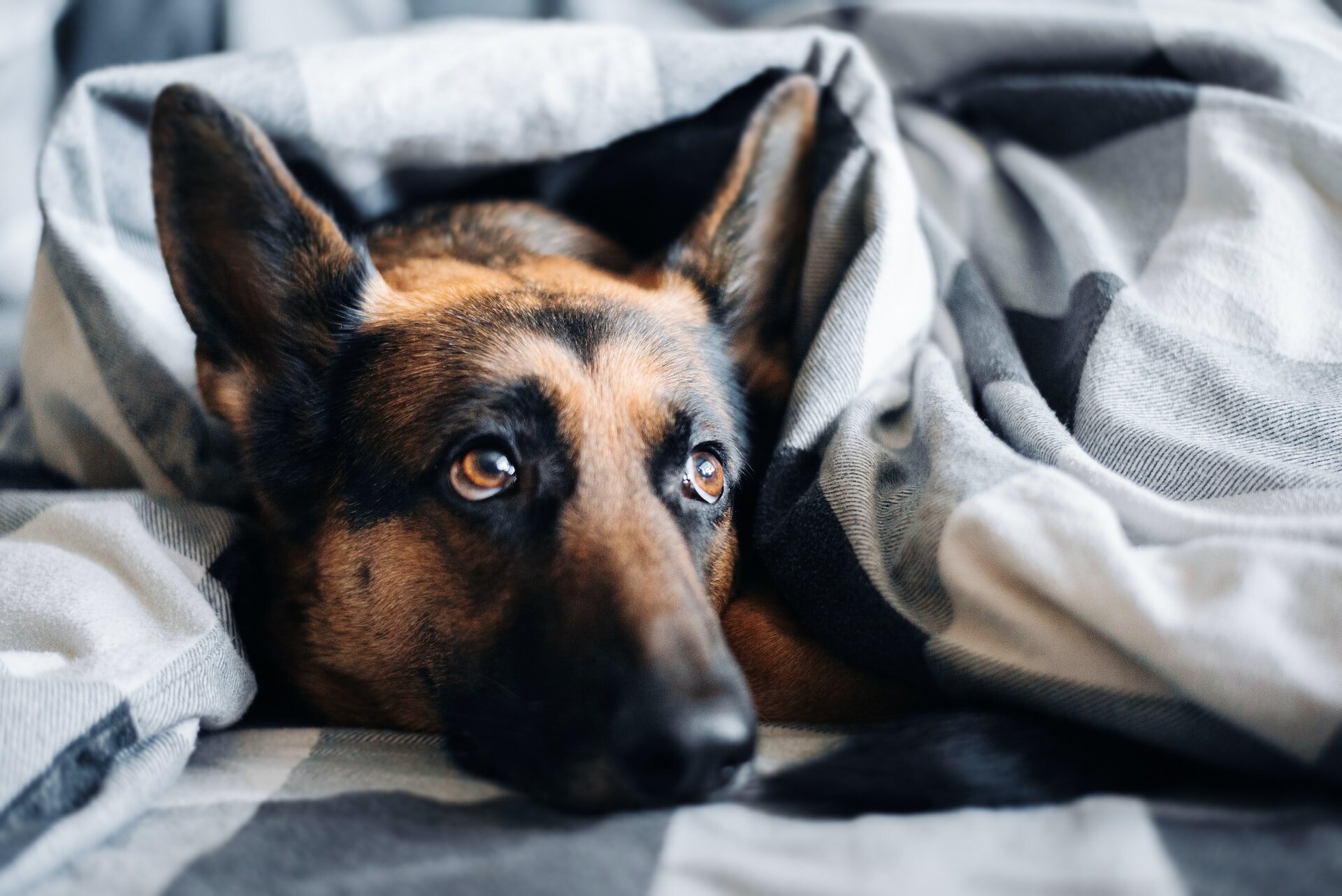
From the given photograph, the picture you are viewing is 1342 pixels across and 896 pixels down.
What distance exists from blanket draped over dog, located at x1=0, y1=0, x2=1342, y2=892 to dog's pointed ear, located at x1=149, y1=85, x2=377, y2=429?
6.1 inches

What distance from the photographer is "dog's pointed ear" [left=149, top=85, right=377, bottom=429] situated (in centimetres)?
136

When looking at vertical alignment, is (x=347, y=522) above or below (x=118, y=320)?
below

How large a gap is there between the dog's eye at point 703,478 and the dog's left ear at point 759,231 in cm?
28

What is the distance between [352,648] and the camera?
1.39 m

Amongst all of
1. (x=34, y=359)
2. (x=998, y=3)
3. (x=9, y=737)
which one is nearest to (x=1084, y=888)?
(x=9, y=737)

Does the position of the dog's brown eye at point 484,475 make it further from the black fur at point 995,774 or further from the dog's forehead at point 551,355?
the black fur at point 995,774

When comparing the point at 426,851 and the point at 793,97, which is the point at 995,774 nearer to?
the point at 426,851

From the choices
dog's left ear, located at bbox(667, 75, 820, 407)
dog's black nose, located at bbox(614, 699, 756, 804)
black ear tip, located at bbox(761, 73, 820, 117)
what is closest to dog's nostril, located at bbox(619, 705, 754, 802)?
dog's black nose, located at bbox(614, 699, 756, 804)

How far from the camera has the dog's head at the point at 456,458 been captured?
1138 mm

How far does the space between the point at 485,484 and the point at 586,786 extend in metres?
0.47

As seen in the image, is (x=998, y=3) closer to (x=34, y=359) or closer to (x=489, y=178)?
(x=489, y=178)

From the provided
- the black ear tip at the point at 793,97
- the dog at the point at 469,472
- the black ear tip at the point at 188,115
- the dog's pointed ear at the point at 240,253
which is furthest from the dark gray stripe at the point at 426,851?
the black ear tip at the point at 793,97

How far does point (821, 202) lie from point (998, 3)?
840 mm

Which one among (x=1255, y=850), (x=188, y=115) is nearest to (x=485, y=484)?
(x=188, y=115)
